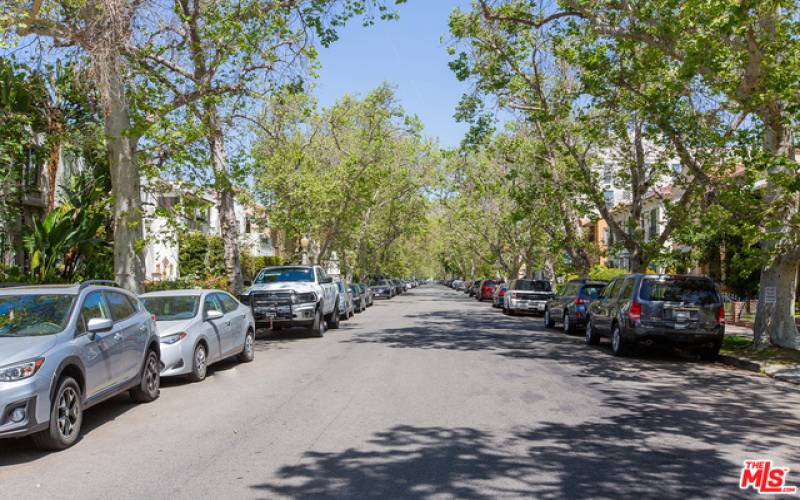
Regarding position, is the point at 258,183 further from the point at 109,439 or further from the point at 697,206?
the point at 109,439

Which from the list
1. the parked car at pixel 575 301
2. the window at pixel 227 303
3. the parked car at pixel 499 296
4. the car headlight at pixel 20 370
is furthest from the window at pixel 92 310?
the parked car at pixel 499 296

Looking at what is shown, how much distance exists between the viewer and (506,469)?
6133mm

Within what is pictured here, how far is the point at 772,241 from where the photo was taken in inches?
572

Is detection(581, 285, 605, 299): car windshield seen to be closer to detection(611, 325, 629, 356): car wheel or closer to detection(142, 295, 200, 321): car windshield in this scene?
detection(611, 325, 629, 356): car wheel

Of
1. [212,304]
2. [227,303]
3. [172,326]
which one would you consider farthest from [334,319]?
[172,326]

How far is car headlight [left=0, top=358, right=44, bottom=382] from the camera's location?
6.43m

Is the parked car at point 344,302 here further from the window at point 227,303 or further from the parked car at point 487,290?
the parked car at point 487,290

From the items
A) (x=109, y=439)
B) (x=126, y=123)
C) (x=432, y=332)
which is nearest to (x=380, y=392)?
(x=109, y=439)

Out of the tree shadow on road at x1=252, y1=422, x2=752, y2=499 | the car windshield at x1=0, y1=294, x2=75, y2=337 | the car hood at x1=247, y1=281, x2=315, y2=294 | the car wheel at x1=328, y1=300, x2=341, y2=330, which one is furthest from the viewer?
the car wheel at x1=328, y1=300, x2=341, y2=330

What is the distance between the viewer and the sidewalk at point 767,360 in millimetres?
12434

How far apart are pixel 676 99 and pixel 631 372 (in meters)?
8.03

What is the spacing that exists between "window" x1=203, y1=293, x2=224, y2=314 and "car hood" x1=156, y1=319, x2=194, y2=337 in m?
0.89

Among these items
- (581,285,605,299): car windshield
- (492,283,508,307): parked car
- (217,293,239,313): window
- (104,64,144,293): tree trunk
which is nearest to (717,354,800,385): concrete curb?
(581,285,605,299): car windshield

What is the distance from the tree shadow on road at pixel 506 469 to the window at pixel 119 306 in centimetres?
356
